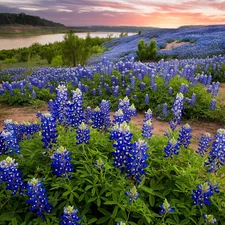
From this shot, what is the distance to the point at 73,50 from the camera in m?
16.4

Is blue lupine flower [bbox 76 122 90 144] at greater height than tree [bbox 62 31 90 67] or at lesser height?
greater

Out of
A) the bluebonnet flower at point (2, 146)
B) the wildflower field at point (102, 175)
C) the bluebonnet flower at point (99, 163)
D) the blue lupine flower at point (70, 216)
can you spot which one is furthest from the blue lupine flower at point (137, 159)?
the bluebonnet flower at point (2, 146)

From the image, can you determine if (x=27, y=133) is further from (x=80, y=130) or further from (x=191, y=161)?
(x=191, y=161)

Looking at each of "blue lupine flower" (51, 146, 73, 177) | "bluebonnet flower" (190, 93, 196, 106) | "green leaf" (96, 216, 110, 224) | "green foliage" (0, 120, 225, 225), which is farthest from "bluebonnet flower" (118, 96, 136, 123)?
"bluebonnet flower" (190, 93, 196, 106)

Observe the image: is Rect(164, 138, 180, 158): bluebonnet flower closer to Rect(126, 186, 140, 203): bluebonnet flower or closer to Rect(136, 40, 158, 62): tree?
Rect(126, 186, 140, 203): bluebonnet flower

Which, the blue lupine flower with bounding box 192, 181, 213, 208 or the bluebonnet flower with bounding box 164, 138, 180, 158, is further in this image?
the bluebonnet flower with bounding box 164, 138, 180, 158

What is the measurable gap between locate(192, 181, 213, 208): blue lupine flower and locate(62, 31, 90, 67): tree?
46.3 feet

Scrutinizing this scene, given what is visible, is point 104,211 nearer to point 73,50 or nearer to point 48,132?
point 48,132

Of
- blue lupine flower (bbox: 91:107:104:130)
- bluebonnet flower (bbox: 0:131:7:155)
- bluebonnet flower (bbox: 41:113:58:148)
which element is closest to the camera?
bluebonnet flower (bbox: 41:113:58:148)

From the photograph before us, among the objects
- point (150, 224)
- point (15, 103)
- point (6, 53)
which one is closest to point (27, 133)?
point (150, 224)

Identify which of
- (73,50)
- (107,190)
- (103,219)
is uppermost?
(107,190)

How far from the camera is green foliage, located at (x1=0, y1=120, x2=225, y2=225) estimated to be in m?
2.79

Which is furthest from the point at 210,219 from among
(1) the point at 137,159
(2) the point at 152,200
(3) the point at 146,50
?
(3) the point at 146,50

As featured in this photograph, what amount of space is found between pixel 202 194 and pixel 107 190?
89 centimetres
